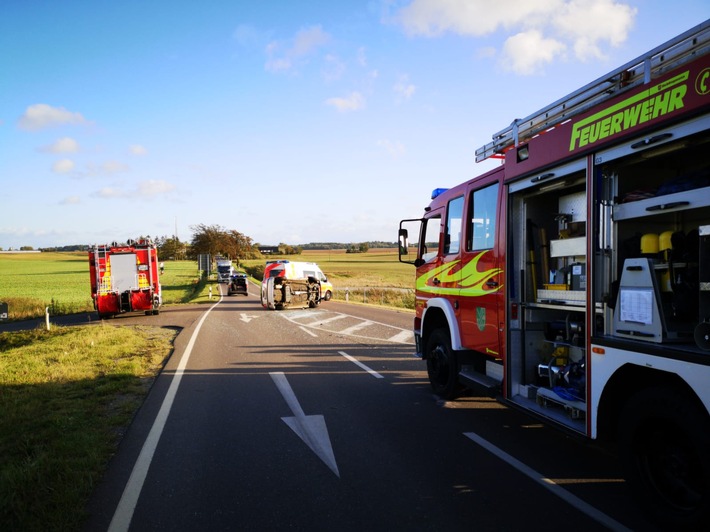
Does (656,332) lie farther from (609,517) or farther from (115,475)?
(115,475)

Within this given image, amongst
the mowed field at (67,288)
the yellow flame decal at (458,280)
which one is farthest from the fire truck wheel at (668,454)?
the mowed field at (67,288)

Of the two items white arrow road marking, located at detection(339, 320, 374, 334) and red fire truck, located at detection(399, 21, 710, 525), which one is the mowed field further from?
red fire truck, located at detection(399, 21, 710, 525)

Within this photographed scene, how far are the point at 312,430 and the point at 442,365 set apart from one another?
224 cm

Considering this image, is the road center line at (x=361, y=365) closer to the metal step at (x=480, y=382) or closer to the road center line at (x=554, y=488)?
the metal step at (x=480, y=382)

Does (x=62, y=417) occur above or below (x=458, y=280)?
below

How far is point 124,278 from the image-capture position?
22.0 meters

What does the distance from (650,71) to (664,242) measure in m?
1.23

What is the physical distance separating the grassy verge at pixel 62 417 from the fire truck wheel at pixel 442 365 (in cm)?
407

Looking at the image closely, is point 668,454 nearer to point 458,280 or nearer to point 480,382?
point 480,382

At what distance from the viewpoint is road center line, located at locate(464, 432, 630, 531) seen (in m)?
3.72

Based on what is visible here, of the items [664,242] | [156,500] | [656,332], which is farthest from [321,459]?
[664,242]

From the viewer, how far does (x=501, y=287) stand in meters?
5.73

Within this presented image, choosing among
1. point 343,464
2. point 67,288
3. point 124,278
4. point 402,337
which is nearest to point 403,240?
point 343,464

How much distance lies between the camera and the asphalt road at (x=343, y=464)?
384 cm
